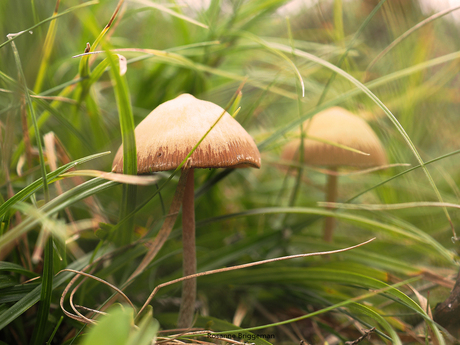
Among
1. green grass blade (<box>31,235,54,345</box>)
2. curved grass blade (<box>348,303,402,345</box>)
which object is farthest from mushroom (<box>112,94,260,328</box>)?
curved grass blade (<box>348,303,402,345</box>)

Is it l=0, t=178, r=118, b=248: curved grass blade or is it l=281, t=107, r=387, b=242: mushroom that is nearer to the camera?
l=0, t=178, r=118, b=248: curved grass blade

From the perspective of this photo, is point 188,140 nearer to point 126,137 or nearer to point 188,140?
point 188,140

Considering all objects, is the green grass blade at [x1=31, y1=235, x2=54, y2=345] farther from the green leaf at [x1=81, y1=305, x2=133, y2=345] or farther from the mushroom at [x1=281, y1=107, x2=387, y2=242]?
the mushroom at [x1=281, y1=107, x2=387, y2=242]

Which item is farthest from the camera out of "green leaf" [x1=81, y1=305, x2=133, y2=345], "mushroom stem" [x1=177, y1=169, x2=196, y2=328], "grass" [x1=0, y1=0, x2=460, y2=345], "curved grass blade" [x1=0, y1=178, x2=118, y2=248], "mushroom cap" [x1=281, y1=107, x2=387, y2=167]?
"mushroom cap" [x1=281, y1=107, x2=387, y2=167]

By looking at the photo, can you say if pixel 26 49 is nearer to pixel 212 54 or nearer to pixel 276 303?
pixel 212 54

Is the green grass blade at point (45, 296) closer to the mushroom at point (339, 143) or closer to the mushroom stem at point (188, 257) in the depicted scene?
the mushroom stem at point (188, 257)

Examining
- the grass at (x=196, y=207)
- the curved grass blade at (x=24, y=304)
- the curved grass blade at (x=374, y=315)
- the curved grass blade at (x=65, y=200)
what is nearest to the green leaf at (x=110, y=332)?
the grass at (x=196, y=207)
